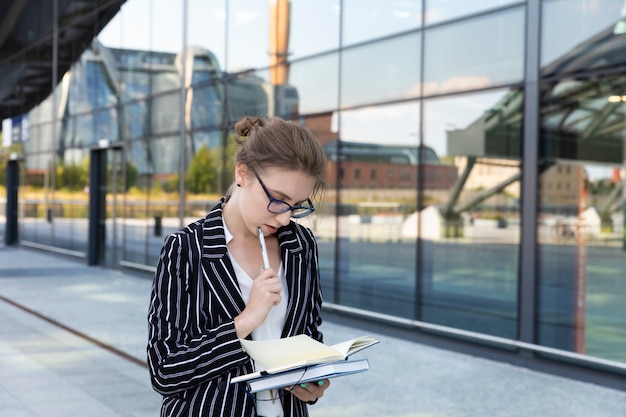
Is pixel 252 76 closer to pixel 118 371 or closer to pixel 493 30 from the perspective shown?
pixel 493 30

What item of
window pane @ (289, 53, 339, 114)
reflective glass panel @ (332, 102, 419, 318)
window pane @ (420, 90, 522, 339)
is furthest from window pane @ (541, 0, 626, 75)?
window pane @ (289, 53, 339, 114)

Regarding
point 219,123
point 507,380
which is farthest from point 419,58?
point 219,123

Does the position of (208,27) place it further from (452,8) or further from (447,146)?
(447,146)

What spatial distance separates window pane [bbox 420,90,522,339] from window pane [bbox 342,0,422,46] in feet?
4.11

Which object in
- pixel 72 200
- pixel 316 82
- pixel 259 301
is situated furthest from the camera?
pixel 72 200

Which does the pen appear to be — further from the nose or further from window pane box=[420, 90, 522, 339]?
window pane box=[420, 90, 522, 339]

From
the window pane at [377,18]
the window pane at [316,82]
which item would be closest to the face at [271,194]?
the window pane at [377,18]

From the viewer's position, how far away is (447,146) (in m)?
9.70

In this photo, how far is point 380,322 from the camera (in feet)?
34.2

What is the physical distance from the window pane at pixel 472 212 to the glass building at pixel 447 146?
19mm

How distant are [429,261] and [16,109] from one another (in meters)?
20.2

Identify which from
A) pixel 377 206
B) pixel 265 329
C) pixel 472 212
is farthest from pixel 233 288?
pixel 377 206

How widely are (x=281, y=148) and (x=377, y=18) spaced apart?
9.26 m

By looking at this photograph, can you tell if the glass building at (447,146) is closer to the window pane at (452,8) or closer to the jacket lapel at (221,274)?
the window pane at (452,8)
